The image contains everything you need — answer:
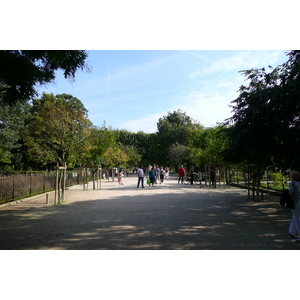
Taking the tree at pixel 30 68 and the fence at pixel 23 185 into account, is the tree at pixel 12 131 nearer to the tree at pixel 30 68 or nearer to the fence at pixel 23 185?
the fence at pixel 23 185

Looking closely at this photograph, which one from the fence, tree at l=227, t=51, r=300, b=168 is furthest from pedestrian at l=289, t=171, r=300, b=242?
the fence

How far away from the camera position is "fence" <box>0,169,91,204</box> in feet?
38.9

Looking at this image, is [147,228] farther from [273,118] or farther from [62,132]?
[62,132]

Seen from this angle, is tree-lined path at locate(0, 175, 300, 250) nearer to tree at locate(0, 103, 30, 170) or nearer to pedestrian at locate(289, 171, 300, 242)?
pedestrian at locate(289, 171, 300, 242)

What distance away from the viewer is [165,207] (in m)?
11.0

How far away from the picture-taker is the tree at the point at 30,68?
8.28 m

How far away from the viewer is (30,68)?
28.3ft

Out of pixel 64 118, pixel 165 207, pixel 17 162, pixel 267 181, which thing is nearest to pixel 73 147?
pixel 64 118

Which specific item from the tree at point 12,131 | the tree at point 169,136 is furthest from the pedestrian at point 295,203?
the tree at point 169,136

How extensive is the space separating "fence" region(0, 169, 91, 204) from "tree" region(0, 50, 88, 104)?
3.85 m

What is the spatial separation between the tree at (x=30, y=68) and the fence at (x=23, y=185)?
3853mm
